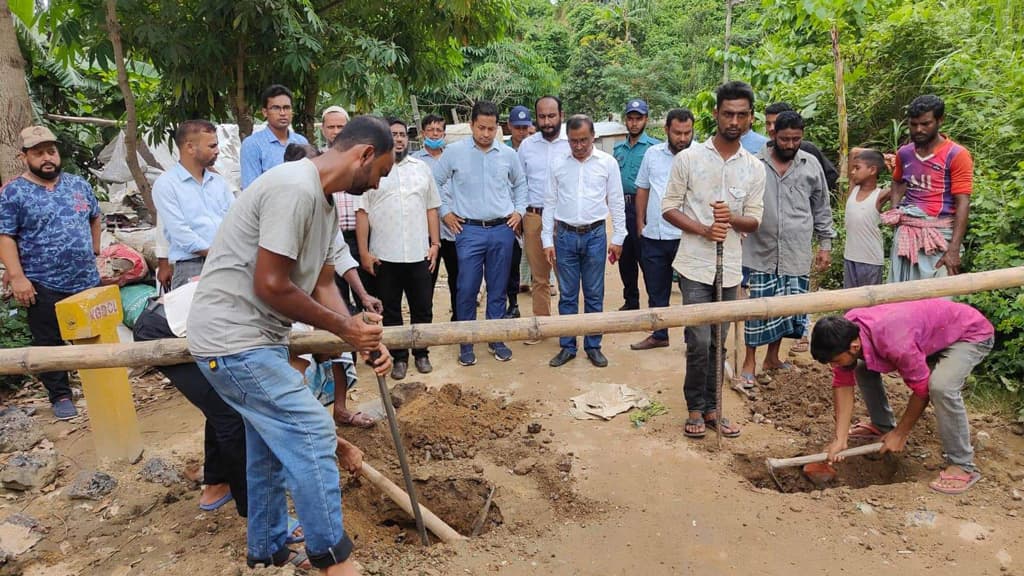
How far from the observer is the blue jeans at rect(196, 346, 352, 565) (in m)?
2.47

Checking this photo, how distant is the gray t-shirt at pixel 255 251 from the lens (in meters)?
2.25

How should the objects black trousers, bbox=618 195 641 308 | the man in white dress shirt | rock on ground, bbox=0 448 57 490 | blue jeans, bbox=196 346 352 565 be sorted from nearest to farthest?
1. blue jeans, bbox=196 346 352 565
2. rock on ground, bbox=0 448 57 490
3. the man in white dress shirt
4. black trousers, bbox=618 195 641 308

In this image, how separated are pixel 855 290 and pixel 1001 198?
2.62 meters

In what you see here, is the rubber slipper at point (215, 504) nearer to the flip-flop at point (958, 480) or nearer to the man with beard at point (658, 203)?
the man with beard at point (658, 203)

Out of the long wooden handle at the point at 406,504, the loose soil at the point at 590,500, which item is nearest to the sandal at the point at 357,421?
the loose soil at the point at 590,500

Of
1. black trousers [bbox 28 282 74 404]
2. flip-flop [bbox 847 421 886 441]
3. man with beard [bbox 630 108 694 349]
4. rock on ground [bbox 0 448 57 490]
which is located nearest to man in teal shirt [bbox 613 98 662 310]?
man with beard [bbox 630 108 694 349]

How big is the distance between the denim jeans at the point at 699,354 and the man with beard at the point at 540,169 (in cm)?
190

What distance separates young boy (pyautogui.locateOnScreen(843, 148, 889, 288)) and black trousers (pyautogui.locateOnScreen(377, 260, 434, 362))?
329 centimetres

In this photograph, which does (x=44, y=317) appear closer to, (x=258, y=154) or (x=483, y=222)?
(x=258, y=154)

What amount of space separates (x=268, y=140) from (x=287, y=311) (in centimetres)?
302

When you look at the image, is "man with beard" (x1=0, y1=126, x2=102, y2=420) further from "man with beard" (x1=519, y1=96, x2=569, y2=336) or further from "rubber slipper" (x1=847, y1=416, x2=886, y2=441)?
"rubber slipper" (x1=847, y1=416, x2=886, y2=441)

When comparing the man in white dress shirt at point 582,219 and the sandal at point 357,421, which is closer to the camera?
the sandal at point 357,421

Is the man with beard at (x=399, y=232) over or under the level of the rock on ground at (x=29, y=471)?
over

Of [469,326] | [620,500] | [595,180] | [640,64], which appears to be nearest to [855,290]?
[620,500]
